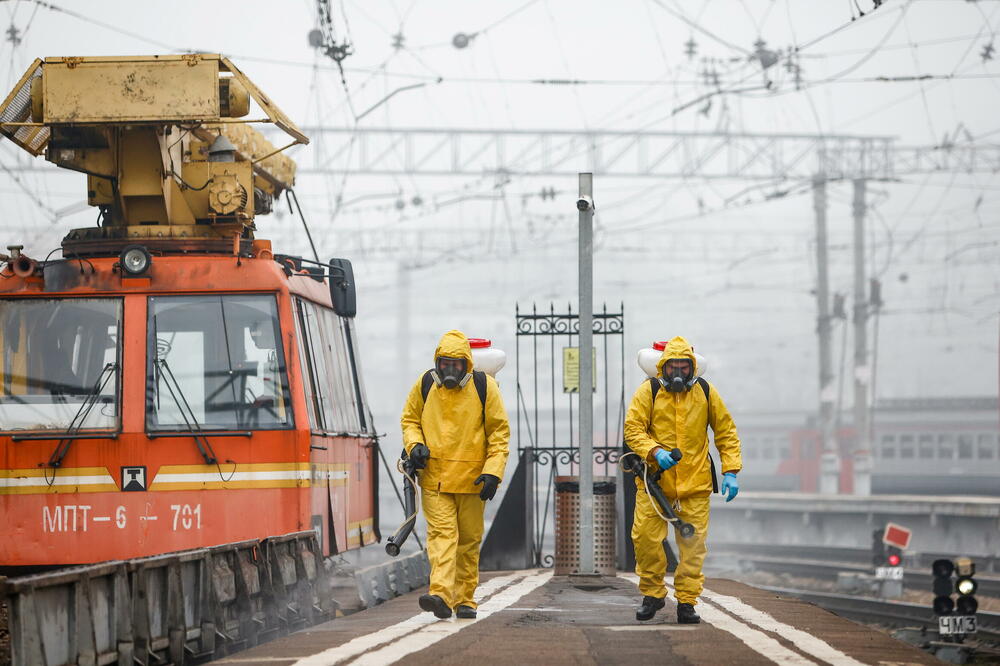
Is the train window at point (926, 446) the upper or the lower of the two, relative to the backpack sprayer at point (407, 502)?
lower

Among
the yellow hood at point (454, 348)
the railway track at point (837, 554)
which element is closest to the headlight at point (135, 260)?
the yellow hood at point (454, 348)

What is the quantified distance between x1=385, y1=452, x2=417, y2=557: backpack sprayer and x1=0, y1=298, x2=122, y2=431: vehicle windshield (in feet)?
8.21

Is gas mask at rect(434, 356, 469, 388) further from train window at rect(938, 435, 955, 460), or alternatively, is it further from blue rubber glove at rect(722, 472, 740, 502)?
train window at rect(938, 435, 955, 460)

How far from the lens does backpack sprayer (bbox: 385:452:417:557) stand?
9.35 metres

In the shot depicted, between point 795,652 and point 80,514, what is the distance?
18.1ft

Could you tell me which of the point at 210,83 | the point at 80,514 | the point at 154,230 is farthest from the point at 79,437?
the point at 210,83

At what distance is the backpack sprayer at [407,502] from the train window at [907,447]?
153 ft

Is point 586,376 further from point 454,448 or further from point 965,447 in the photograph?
point 965,447

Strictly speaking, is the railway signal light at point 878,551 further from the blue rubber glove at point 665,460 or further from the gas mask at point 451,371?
the gas mask at point 451,371

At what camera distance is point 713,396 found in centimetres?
955

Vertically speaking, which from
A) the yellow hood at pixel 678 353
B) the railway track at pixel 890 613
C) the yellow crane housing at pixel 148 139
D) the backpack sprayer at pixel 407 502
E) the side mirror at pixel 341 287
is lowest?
the railway track at pixel 890 613

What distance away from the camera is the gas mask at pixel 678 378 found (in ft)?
30.6

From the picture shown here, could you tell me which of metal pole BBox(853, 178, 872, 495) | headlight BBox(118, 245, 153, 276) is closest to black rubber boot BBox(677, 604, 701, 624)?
headlight BBox(118, 245, 153, 276)

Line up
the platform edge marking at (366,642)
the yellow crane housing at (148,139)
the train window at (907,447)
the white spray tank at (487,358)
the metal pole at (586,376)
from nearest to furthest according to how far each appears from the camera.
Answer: the platform edge marking at (366,642), the yellow crane housing at (148,139), the white spray tank at (487,358), the metal pole at (586,376), the train window at (907,447)
